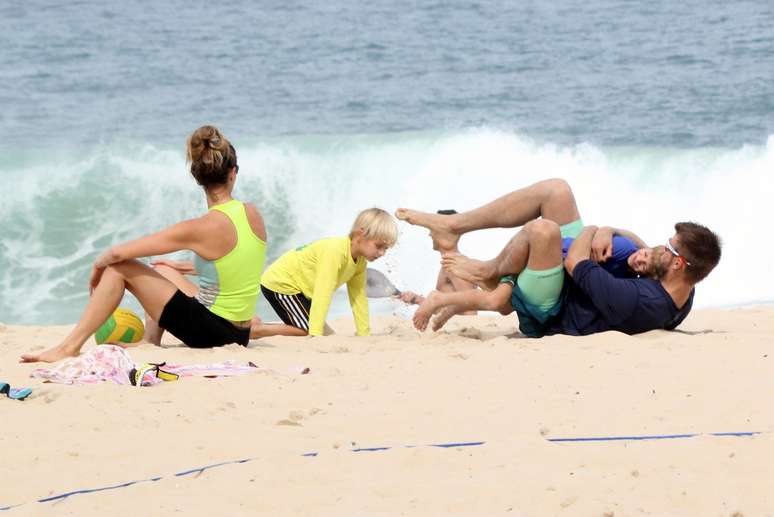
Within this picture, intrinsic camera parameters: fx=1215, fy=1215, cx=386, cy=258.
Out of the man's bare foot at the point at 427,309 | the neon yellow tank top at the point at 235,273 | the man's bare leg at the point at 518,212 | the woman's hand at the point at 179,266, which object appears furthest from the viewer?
the woman's hand at the point at 179,266

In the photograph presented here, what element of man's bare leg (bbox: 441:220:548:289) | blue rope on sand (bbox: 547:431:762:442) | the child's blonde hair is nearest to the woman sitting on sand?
the child's blonde hair

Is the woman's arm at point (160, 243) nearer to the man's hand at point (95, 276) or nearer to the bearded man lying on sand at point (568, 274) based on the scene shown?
the man's hand at point (95, 276)

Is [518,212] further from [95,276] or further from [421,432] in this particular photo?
[421,432]

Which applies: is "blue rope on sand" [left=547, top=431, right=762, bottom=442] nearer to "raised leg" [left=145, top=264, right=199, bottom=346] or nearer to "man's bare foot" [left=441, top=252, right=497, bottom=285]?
"man's bare foot" [left=441, top=252, right=497, bottom=285]

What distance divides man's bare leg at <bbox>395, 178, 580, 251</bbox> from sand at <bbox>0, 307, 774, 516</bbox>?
82 centimetres

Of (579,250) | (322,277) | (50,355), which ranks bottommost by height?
(50,355)

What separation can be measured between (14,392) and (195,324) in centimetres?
133

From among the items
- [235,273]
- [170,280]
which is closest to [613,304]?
[235,273]

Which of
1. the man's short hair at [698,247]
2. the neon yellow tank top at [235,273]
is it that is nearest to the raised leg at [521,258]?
the man's short hair at [698,247]

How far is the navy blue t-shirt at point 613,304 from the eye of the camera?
6.06 metres

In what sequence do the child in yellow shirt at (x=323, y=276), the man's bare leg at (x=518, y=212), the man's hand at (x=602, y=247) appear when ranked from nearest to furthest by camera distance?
the man's hand at (x=602, y=247) < the man's bare leg at (x=518, y=212) < the child in yellow shirt at (x=323, y=276)

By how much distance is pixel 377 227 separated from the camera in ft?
21.9

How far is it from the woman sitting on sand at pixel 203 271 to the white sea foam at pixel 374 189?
5.09 meters

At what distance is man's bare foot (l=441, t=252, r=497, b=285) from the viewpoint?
6477mm
